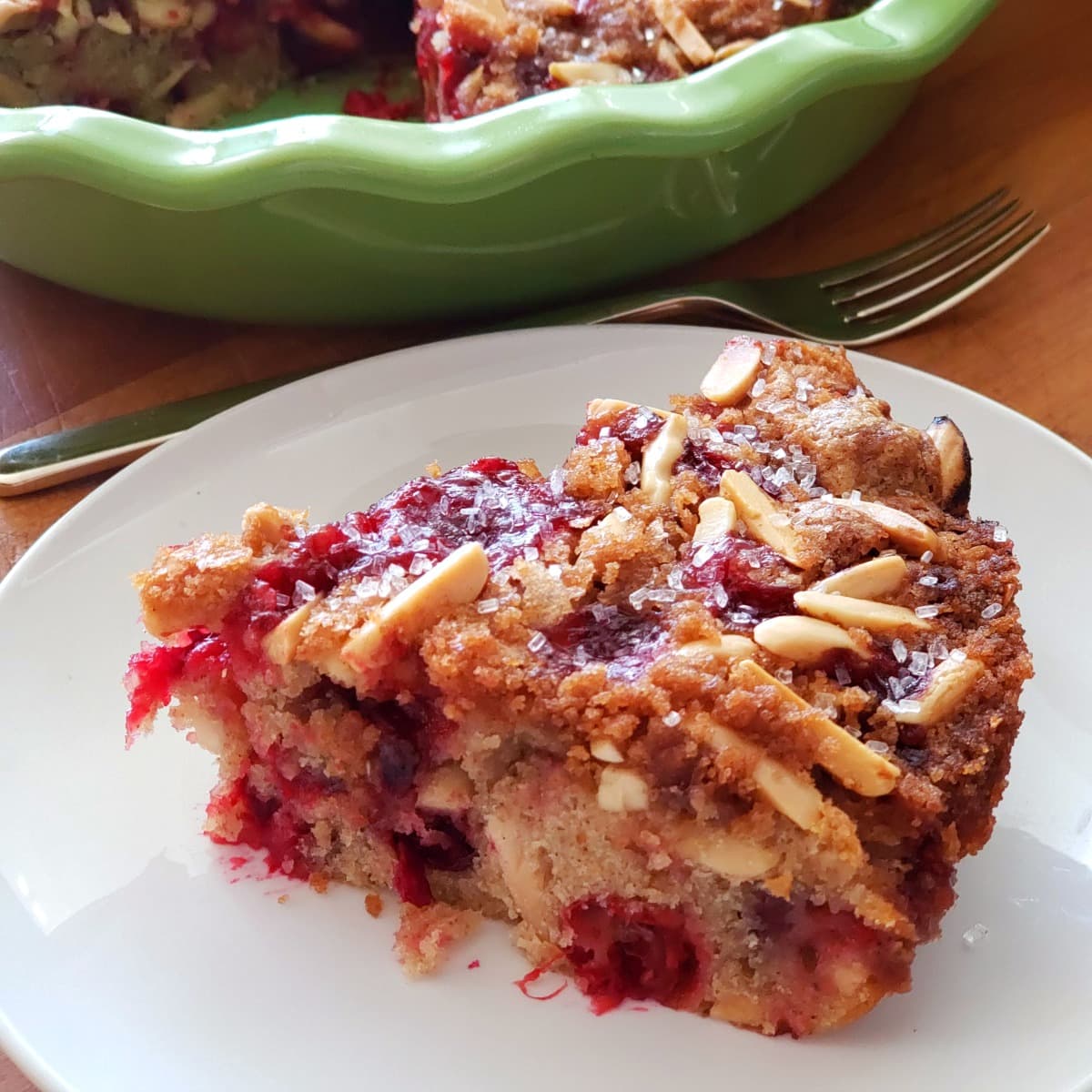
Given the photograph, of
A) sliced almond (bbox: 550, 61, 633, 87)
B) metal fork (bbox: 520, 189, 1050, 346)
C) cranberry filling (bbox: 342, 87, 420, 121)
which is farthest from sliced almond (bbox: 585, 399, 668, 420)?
cranberry filling (bbox: 342, 87, 420, 121)

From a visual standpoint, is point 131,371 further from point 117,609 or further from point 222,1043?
point 222,1043

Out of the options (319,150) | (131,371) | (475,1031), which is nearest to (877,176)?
(319,150)

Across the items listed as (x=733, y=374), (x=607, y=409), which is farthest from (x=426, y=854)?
(x=733, y=374)

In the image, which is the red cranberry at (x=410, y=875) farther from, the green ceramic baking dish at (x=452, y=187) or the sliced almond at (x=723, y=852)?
the green ceramic baking dish at (x=452, y=187)

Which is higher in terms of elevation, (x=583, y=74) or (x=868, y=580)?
(x=583, y=74)

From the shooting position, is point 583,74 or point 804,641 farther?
point 583,74

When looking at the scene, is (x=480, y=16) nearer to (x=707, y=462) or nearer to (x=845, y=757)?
(x=707, y=462)
